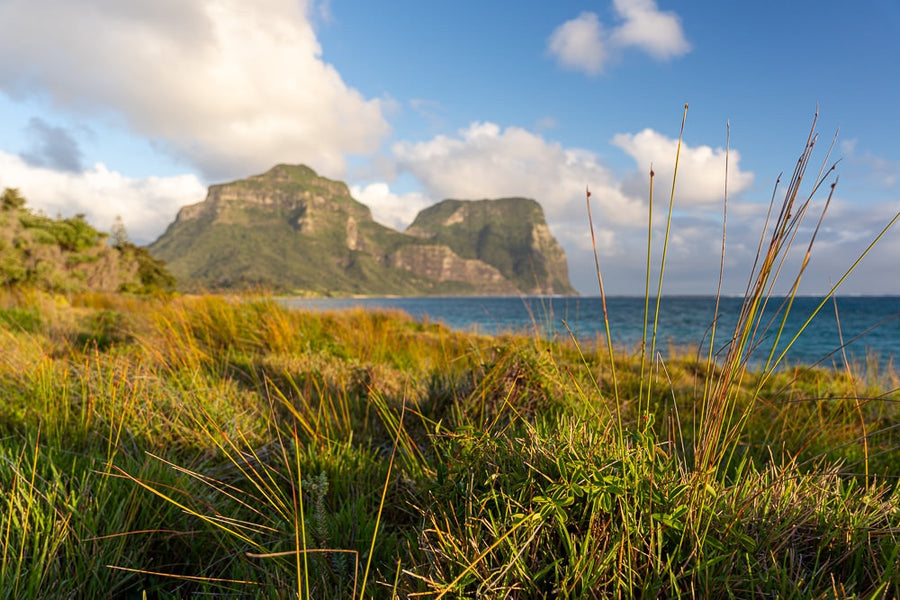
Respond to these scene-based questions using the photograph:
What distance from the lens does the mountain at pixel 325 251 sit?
119938mm

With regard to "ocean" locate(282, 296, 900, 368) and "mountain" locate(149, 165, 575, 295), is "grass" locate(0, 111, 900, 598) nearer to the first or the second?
"ocean" locate(282, 296, 900, 368)

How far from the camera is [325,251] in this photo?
146 metres

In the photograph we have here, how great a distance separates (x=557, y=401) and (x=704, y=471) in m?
1.67

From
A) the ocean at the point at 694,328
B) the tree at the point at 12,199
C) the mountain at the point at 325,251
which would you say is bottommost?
the ocean at the point at 694,328

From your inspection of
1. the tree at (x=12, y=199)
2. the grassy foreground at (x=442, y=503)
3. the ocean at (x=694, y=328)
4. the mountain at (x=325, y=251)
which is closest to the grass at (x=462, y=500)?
the grassy foreground at (x=442, y=503)

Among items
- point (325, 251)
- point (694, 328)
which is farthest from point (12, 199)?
point (325, 251)

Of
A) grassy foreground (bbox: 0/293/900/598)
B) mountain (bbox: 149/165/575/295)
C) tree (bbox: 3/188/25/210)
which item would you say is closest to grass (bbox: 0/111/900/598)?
grassy foreground (bbox: 0/293/900/598)

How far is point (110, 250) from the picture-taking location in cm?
1988

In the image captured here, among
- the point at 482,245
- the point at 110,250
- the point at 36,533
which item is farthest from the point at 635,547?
the point at 482,245

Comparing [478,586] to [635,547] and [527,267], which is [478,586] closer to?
[635,547]

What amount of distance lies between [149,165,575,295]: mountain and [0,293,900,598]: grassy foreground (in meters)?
105

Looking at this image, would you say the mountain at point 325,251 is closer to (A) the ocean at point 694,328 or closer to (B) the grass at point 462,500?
(A) the ocean at point 694,328

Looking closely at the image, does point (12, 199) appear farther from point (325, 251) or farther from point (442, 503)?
point (325, 251)

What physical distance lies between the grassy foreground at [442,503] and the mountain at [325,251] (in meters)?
105
